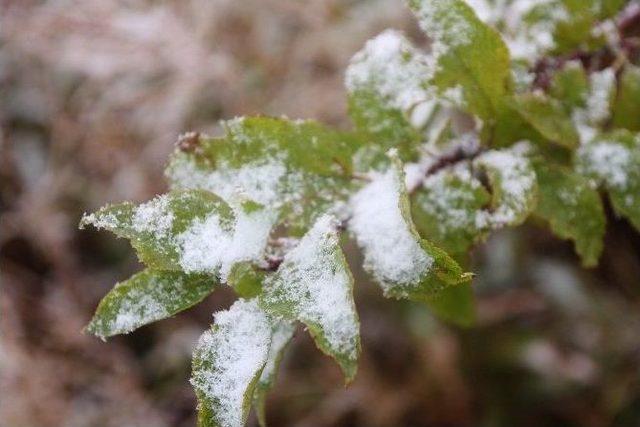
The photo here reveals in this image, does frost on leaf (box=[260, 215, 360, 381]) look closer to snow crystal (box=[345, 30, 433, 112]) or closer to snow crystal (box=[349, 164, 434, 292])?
snow crystal (box=[349, 164, 434, 292])

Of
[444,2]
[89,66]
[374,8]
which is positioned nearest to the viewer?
[444,2]

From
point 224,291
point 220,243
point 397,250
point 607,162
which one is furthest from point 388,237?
point 224,291

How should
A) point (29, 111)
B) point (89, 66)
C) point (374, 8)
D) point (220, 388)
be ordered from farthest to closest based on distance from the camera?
point (29, 111) < point (374, 8) < point (89, 66) < point (220, 388)

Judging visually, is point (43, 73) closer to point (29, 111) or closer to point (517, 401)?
point (29, 111)

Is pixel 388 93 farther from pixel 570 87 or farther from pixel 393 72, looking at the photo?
pixel 570 87

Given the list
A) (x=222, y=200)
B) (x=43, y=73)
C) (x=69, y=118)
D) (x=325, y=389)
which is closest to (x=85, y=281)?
(x=69, y=118)

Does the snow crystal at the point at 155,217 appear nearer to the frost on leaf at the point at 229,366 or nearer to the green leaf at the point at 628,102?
the frost on leaf at the point at 229,366

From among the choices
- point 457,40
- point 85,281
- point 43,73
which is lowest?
point 457,40
